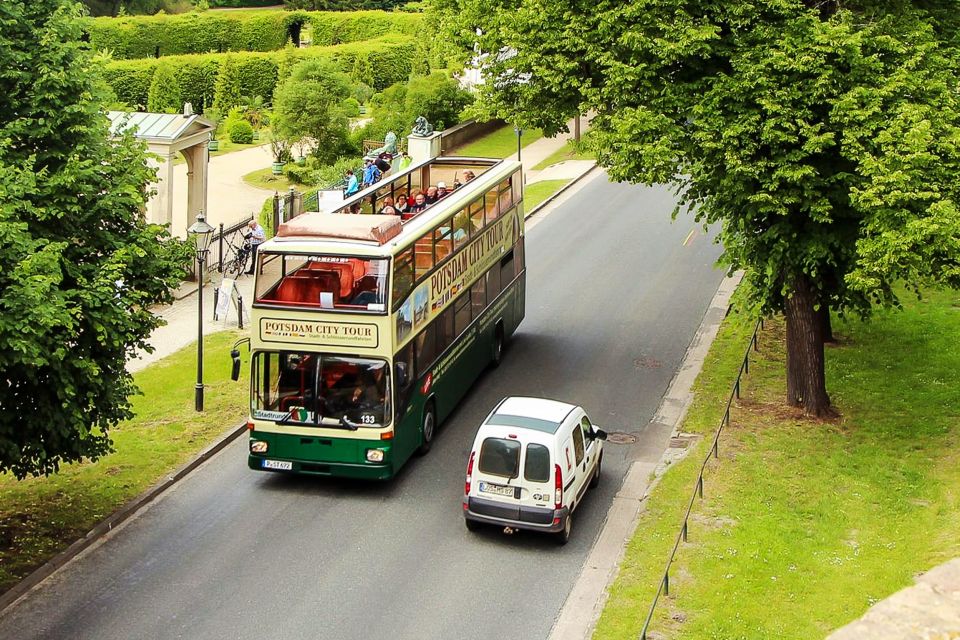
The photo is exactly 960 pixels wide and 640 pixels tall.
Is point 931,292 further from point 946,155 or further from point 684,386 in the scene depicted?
point 946,155

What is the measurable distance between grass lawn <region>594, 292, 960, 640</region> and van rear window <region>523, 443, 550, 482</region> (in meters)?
1.83

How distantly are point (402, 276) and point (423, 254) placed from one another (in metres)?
1.33

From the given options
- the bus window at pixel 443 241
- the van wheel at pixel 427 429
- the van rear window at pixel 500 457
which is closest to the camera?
the van rear window at pixel 500 457

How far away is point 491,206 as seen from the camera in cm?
2725

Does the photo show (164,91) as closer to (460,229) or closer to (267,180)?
(267,180)

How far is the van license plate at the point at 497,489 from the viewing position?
63.3 ft

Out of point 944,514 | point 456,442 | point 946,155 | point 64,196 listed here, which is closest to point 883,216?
point 946,155

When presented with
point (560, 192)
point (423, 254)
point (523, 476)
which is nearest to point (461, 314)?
→ point (423, 254)

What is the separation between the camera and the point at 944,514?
1989cm

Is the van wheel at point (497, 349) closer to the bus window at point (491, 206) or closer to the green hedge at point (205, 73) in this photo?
the bus window at point (491, 206)

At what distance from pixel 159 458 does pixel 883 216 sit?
529 inches

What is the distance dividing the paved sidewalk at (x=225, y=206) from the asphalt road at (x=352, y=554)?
3.57 m

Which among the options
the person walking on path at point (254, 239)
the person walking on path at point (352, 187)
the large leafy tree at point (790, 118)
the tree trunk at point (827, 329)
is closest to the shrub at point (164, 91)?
the person walking on path at point (352, 187)

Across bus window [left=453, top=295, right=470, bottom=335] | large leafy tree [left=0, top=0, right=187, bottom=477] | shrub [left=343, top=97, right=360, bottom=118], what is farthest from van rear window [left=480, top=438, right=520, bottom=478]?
shrub [left=343, top=97, right=360, bottom=118]
